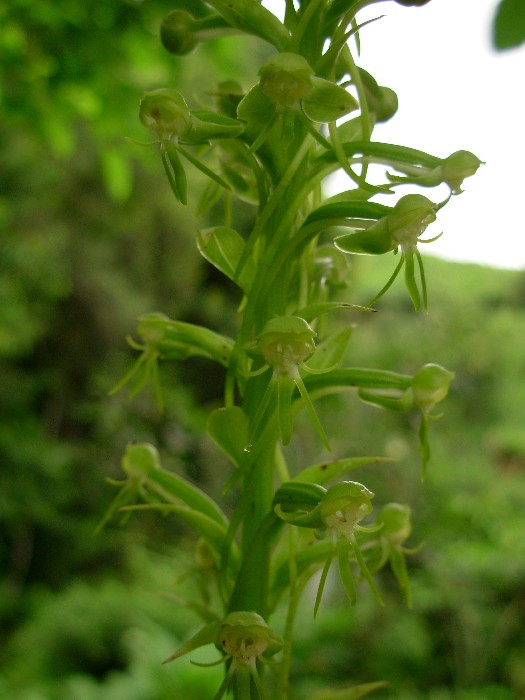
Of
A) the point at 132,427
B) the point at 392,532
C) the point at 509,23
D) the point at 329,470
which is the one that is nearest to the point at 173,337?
the point at 329,470

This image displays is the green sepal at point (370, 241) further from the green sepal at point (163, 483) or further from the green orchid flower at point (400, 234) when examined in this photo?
the green sepal at point (163, 483)

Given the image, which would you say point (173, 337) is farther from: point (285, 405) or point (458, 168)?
point (458, 168)

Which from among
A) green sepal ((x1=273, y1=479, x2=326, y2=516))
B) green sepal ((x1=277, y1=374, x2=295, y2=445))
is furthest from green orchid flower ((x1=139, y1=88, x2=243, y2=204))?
green sepal ((x1=273, y1=479, x2=326, y2=516))

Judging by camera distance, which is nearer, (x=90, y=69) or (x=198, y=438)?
(x=90, y=69)

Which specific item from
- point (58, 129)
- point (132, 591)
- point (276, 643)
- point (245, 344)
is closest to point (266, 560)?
point (276, 643)

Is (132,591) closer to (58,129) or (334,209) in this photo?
(58,129)

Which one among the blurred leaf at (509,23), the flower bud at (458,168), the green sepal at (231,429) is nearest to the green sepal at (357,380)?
the green sepal at (231,429)

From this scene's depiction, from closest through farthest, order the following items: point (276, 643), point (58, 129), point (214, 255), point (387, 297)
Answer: point (276, 643) → point (214, 255) → point (58, 129) → point (387, 297)
